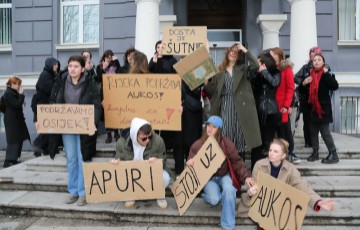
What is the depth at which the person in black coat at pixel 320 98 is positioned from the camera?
4.98m

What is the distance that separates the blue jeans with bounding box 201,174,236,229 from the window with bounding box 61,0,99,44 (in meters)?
6.68

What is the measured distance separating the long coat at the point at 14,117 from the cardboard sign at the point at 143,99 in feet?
8.79

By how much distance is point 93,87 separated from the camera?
4.17 metres

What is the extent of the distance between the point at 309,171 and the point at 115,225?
2.88m

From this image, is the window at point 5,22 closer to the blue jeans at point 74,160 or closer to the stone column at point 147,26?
the stone column at point 147,26

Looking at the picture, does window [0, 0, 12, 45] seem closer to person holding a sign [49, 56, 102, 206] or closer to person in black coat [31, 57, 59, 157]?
person in black coat [31, 57, 59, 157]

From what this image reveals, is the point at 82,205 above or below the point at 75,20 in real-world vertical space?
below

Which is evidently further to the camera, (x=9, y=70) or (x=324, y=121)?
(x=9, y=70)

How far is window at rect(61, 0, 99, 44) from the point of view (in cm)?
936

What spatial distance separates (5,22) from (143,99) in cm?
752

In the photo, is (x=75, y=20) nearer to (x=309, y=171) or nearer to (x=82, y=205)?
(x=82, y=205)

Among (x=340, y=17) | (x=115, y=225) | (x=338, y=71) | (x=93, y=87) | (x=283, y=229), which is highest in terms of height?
(x=340, y=17)

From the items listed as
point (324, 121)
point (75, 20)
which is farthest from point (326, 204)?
point (75, 20)

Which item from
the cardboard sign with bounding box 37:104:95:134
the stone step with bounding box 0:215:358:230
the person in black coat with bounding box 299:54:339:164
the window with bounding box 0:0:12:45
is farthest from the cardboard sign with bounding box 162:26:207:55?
the window with bounding box 0:0:12:45
